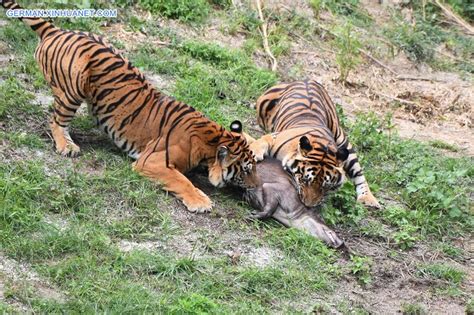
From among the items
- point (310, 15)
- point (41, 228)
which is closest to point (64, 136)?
point (41, 228)

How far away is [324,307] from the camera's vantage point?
5.50 m

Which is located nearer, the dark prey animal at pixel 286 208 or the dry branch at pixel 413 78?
the dark prey animal at pixel 286 208

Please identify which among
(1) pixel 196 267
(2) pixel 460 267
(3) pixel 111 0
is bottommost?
(2) pixel 460 267

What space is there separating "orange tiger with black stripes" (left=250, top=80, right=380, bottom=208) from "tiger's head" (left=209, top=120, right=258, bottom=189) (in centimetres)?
43

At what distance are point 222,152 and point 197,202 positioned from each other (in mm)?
495

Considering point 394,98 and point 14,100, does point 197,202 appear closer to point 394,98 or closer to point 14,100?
point 14,100

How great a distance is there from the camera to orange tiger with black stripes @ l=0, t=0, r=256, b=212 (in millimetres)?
6523

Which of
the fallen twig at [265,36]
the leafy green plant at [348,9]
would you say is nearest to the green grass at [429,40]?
the leafy green plant at [348,9]

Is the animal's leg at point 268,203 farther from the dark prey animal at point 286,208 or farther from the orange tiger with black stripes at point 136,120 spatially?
the orange tiger with black stripes at point 136,120

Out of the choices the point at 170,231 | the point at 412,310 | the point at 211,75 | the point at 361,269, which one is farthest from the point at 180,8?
the point at 412,310

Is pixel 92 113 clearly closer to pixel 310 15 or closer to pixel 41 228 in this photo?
pixel 41 228

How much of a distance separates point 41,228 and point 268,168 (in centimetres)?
220

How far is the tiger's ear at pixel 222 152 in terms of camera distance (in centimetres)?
649

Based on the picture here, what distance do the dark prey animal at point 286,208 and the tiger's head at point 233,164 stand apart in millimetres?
100
